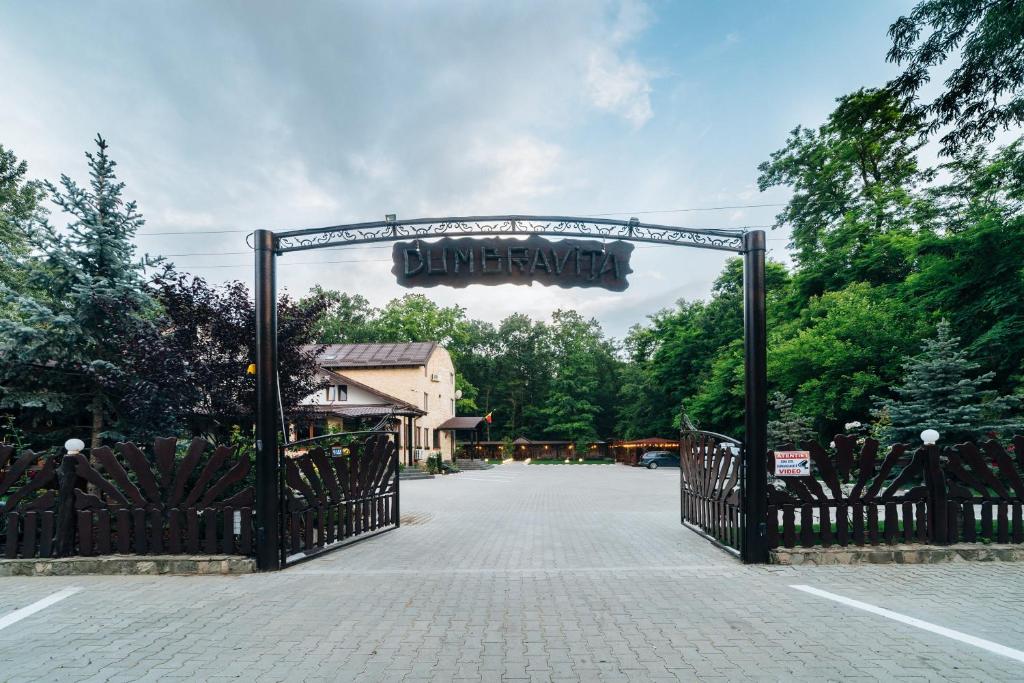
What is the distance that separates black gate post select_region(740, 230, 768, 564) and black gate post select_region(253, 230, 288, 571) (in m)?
5.38

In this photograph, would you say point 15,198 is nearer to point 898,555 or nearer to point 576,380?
point 898,555

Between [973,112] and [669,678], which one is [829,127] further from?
[669,678]

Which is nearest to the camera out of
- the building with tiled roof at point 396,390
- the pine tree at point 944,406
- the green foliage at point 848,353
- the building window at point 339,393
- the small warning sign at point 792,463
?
the small warning sign at point 792,463

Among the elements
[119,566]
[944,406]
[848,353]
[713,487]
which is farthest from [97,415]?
[848,353]

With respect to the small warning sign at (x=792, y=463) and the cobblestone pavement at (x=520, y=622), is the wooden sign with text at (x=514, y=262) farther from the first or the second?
the cobblestone pavement at (x=520, y=622)

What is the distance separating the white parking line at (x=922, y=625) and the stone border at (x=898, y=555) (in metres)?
0.91

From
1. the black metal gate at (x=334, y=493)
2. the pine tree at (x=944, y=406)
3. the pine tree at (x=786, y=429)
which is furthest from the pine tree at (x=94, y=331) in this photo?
the pine tree at (x=944, y=406)

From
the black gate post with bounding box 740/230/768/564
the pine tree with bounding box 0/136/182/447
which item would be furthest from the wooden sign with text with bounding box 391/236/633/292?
→ the pine tree with bounding box 0/136/182/447

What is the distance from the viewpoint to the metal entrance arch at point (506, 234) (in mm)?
5910

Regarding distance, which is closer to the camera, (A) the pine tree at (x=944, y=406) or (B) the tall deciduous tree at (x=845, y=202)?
(A) the pine tree at (x=944, y=406)

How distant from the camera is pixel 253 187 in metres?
12.7

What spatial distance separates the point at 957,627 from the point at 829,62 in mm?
10395

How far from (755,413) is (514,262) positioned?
3360 millimetres

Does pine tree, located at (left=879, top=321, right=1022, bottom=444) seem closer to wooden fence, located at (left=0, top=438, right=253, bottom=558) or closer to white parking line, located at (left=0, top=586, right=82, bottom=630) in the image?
wooden fence, located at (left=0, top=438, right=253, bottom=558)
